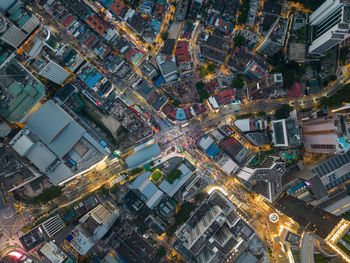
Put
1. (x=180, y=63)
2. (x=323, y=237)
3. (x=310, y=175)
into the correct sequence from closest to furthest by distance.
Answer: (x=323, y=237), (x=310, y=175), (x=180, y=63)

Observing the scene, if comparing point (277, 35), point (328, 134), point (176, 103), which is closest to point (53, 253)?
point (176, 103)

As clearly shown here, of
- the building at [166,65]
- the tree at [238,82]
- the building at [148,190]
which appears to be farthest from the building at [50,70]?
the tree at [238,82]

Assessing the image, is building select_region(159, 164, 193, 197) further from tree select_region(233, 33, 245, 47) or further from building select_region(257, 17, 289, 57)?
building select_region(257, 17, 289, 57)

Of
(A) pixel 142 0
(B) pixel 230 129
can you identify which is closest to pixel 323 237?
(B) pixel 230 129

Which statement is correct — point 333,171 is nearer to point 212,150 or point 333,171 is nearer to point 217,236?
point 212,150

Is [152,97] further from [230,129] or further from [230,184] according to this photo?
[230,184]

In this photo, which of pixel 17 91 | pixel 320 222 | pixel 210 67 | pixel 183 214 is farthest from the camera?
pixel 210 67
